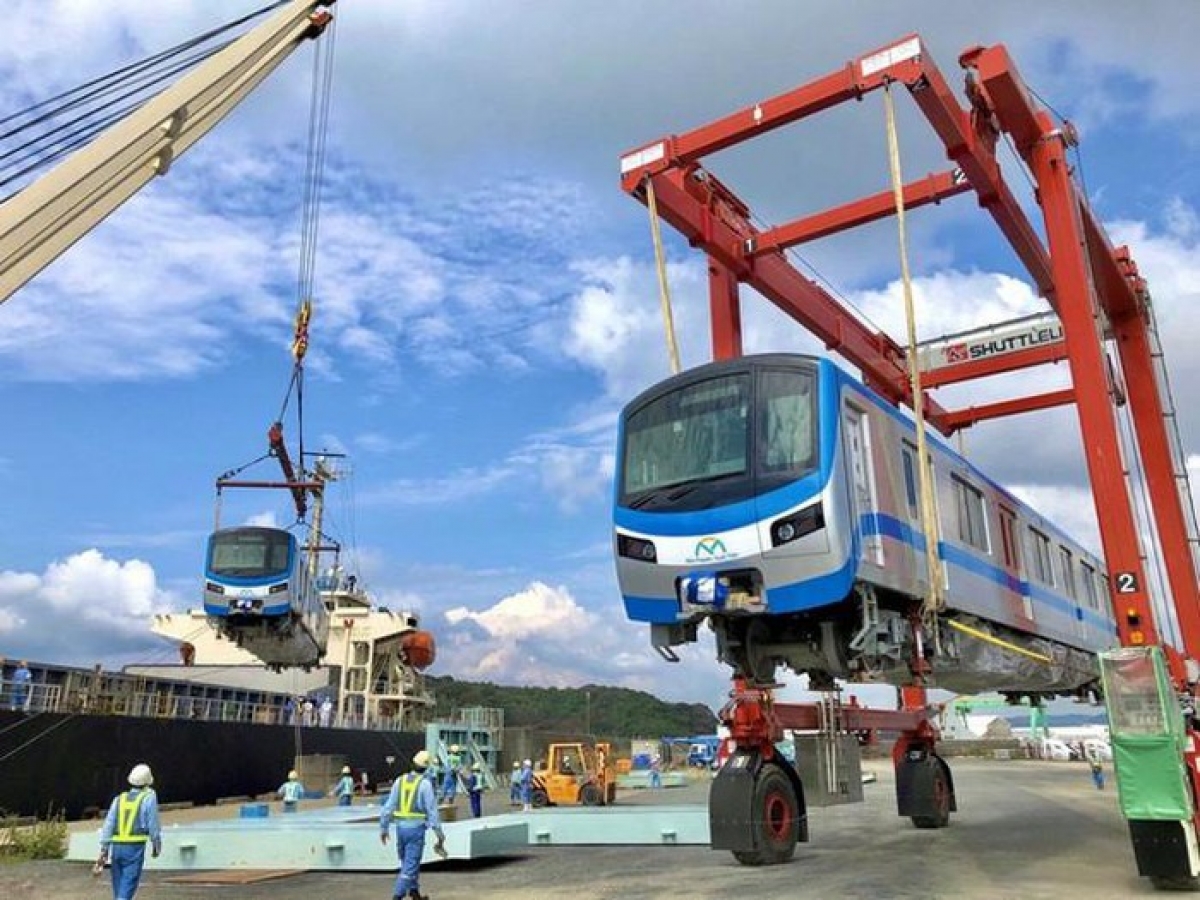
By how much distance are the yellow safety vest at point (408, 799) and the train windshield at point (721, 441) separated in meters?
3.53

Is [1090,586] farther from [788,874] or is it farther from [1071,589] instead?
[788,874]

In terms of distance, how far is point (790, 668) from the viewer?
31.7ft

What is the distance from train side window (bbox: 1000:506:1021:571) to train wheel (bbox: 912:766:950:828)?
16.6 feet

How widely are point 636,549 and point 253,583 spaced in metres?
11.6

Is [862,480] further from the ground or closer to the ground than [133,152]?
closer to the ground

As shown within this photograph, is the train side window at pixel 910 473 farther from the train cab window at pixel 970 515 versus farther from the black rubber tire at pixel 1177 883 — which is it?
the black rubber tire at pixel 1177 883

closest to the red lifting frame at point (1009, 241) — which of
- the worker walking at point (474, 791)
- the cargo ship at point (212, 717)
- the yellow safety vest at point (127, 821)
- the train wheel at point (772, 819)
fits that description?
the train wheel at point (772, 819)

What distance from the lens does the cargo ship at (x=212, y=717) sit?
17.7 metres

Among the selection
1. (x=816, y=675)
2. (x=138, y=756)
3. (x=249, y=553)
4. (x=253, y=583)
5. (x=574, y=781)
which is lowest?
(x=574, y=781)

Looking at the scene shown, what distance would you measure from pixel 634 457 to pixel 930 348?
1072cm

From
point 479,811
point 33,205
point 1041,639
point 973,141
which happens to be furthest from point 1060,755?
point 33,205

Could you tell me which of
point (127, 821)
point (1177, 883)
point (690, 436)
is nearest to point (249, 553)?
point (127, 821)

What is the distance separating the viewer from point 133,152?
399 inches

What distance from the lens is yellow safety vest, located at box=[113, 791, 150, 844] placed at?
829 cm
